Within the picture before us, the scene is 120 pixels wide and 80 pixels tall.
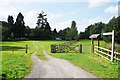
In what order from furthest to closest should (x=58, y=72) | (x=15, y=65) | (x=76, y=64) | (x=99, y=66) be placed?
(x=76, y=64) → (x=15, y=65) → (x=99, y=66) → (x=58, y=72)

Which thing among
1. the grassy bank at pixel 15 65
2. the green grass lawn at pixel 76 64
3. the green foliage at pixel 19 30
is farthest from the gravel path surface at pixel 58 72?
the green foliage at pixel 19 30

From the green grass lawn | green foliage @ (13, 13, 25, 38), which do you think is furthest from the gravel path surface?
green foliage @ (13, 13, 25, 38)

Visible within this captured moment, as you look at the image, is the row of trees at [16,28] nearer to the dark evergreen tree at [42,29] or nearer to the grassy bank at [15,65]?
the dark evergreen tree at [42,29]

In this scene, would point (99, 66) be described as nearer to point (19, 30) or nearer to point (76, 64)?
point (76, 64)

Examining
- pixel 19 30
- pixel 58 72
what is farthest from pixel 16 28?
pixel 58 72

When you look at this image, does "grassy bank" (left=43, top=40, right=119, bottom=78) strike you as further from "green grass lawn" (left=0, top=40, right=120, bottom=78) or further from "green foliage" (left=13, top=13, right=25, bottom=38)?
"green foliage" (left=13, top=13, right=25, bottom=38)

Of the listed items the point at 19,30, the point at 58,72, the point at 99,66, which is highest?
the point at 19,30

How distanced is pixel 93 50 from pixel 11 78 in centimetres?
2167

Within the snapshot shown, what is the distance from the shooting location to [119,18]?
5662cm

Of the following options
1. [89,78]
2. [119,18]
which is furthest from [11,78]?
[119,18]

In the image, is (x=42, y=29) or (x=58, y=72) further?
(x=42, y=29)

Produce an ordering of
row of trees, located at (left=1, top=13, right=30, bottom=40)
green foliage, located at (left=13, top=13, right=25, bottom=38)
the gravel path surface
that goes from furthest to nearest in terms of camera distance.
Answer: green foliage, located at (left=13, top=13, right=25, bottom=38) < row of trees, located at (left=1, top=13, right=30, bottom=40) < the gravel path surface

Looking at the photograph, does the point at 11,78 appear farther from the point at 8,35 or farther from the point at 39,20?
the point at 39,20

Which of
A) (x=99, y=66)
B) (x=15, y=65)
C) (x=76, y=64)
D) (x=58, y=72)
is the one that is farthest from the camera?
(x=76, y=64)
